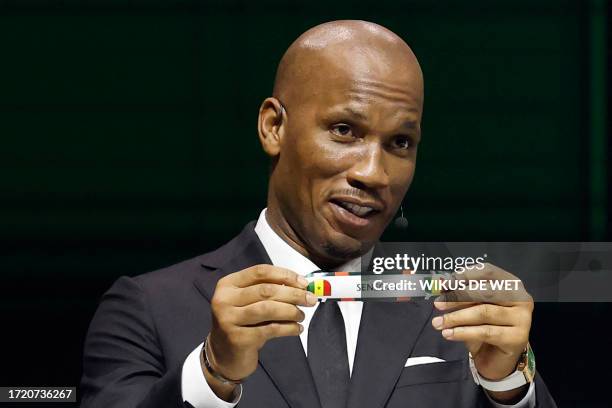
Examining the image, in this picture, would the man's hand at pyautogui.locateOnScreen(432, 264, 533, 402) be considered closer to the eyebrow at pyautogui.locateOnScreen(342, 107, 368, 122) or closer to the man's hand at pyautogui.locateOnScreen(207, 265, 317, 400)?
the man's hand at pyautogui.locateOnScreen(207, 265, 317, 400)

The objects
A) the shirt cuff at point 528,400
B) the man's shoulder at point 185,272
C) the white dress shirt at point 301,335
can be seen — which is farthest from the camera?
the man's shoulder at point 185,272

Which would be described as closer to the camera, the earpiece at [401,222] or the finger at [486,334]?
the finger at [486,334]

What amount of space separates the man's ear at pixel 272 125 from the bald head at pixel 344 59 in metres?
0.03

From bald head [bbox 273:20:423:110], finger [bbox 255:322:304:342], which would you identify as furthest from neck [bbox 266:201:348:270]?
finger [bbox 255:322:304:342]

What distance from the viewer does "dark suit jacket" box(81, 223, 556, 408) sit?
240 cm

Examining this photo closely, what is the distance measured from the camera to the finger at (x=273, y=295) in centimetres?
211

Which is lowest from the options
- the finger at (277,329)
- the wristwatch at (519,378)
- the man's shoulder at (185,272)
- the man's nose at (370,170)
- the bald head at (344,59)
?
the wristwatch at (519,378)

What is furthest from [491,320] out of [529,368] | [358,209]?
[358,209]

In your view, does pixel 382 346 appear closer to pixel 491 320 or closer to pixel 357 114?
pixel 491 320

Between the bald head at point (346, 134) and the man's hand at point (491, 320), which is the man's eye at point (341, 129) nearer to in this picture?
the bald head at point (346, 134)

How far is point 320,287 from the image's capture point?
221 cm

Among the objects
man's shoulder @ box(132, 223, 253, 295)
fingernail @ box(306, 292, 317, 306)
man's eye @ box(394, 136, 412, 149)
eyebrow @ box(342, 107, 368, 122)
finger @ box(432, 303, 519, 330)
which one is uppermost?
eyebrow @ box(342, 107, 368, 122)

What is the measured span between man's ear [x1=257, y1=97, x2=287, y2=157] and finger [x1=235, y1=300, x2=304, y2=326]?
1.96 ft

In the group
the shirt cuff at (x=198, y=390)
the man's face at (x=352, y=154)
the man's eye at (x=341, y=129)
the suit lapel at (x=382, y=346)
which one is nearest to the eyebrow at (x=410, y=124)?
the man's face at (x=352, y=154)
